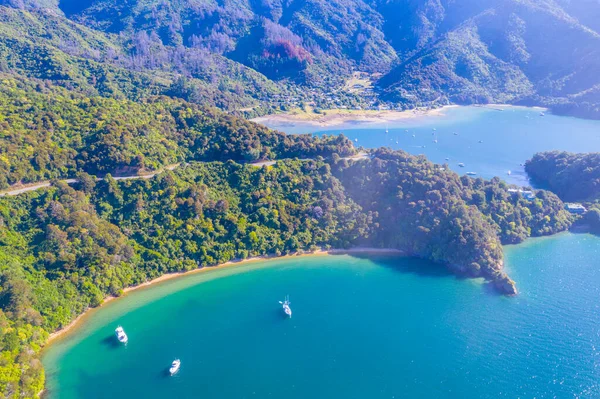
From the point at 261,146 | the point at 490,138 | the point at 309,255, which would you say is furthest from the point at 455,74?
the point at 309,255

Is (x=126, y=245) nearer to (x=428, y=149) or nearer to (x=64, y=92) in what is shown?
(x=64, y=92)

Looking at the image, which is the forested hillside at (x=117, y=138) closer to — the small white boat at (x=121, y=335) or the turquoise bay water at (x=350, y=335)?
the turquoise bay water at (x=350, y=335)

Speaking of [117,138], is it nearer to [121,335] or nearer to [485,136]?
[121,335]

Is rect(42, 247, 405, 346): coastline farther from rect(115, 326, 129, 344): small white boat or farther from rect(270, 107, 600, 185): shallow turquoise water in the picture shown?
rect(270, 107, 600, 185): shallow turquoise water

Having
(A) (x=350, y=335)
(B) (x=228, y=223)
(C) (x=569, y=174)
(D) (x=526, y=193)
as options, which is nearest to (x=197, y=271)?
(B) (x=228, y=223)

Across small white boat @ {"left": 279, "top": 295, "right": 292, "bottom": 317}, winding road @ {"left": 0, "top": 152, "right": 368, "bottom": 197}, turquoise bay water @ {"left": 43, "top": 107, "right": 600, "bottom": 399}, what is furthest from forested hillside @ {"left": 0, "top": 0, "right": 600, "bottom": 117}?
small white boat @ {"left": 279, "top": 295, "right": 292, "bottom": 317}

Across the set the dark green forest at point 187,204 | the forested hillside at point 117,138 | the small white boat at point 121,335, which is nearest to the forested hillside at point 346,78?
the dark green forest at point 187,204
